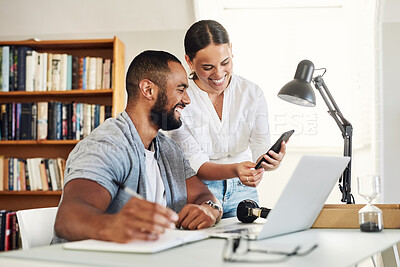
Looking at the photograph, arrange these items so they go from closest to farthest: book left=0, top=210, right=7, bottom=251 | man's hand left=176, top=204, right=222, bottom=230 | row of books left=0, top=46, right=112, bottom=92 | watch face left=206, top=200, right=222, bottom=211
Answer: man's hand left=176, top=204, right=222, bottom=230, watch face left=206, top=200, right=222, bottom=211, book left=0, top=210, right=7, bottom=251, row of books left=0, top=46, right=112, bottom=92

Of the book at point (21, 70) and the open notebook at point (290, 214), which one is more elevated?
the book at point (21, 70)

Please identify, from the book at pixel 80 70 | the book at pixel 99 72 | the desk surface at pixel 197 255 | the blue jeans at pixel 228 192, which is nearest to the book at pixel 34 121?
the book at pixel 80 70

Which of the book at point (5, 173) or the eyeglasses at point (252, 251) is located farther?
the book at point (5, 173)

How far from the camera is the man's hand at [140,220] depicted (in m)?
0.83

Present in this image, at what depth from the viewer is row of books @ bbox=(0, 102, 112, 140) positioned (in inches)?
132

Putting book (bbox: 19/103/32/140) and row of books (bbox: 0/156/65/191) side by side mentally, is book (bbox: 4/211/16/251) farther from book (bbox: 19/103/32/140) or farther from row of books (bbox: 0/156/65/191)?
book (bbox: 19/103/32/140)

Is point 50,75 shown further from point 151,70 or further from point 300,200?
point 300,200

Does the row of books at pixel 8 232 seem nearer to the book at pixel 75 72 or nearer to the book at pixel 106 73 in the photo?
the book at pixel 75 72

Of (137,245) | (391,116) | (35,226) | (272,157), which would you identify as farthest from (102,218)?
(391,116)

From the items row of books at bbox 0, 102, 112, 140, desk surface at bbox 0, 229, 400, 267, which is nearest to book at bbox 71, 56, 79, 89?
row of books at bbox 0, 102, 112, 140

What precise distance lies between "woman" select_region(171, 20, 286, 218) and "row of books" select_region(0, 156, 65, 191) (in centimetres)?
156

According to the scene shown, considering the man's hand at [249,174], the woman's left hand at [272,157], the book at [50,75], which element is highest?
the book at [50,75]

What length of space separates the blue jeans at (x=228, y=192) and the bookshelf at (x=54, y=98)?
1.50m

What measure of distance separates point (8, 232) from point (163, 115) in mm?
2140
